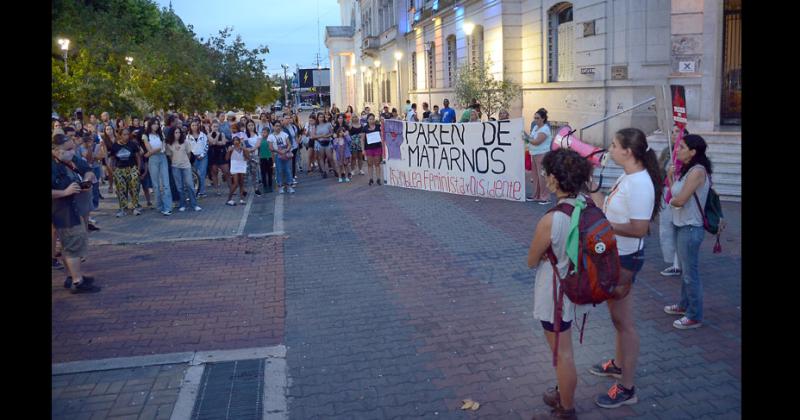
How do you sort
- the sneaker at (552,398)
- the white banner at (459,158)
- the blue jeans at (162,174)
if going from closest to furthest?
the sneaker at (552,398) → the white banner at (459,158) → the blue jeans at (162,174)

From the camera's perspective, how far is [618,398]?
4.58 metres

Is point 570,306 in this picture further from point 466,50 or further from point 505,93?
point 466,50

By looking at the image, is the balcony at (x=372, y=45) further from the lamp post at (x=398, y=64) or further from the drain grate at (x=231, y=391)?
the drain grate at (x=231, y=391)

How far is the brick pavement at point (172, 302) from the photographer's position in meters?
6.16

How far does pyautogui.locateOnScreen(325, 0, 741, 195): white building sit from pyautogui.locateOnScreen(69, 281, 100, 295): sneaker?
1076 centimetres

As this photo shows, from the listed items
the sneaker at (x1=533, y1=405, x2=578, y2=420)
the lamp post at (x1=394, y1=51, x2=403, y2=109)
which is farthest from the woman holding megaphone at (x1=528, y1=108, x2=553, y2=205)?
the lamp post at (x1=394, y1=51, x2=403, y2=109)

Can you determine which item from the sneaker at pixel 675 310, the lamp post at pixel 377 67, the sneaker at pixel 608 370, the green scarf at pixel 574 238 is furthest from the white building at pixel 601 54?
the lamp post at pixel 377 67

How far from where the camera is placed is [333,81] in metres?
68.4

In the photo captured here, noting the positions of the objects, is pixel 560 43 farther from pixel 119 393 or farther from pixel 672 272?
pixel 119 393

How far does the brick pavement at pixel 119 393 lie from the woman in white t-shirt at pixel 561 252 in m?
2.74

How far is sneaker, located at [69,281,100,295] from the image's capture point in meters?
7.78

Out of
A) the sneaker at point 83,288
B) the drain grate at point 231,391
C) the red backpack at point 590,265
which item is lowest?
the drain grate at point 231,391
